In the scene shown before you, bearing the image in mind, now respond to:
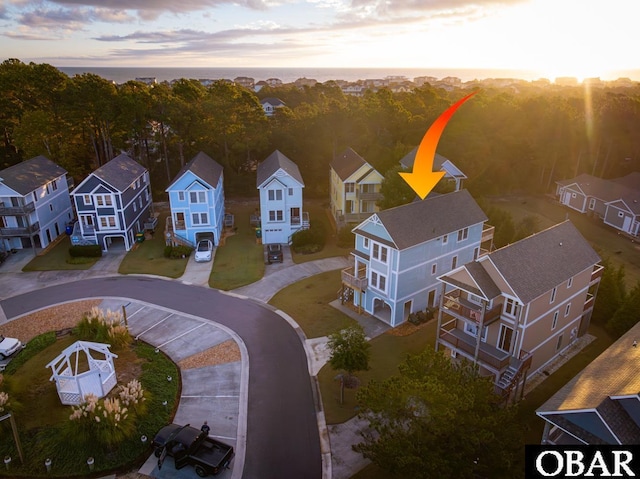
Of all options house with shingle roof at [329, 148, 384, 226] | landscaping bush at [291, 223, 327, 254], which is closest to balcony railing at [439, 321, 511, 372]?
landscaping bush at [291, 223, 327, 254]

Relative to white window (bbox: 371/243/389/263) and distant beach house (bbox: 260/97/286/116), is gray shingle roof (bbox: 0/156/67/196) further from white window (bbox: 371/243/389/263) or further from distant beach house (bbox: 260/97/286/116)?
distant beach house (bbox: 260/97/286/116)

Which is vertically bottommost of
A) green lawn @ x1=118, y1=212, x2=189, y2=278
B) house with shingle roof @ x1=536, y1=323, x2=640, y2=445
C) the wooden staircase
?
green lawn @ x1=118, y1=212, x2=189, y2=278

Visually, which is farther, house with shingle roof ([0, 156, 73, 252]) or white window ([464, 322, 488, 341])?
house with shingle roof ([0, 156, 73, 252])

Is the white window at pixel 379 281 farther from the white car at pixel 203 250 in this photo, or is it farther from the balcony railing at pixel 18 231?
the balcony railing at pixel 18 231

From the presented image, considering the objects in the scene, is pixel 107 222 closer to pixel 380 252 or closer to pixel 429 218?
pixel 380 252

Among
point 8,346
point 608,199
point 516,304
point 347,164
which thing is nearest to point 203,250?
point 8,346

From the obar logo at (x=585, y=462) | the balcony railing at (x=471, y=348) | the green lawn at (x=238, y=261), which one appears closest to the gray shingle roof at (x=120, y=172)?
the green lawn at (x=238, y=261)

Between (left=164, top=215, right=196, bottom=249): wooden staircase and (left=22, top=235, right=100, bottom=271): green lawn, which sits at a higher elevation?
(left=164, top=215, right=196, bottom=249): wooden staircase
